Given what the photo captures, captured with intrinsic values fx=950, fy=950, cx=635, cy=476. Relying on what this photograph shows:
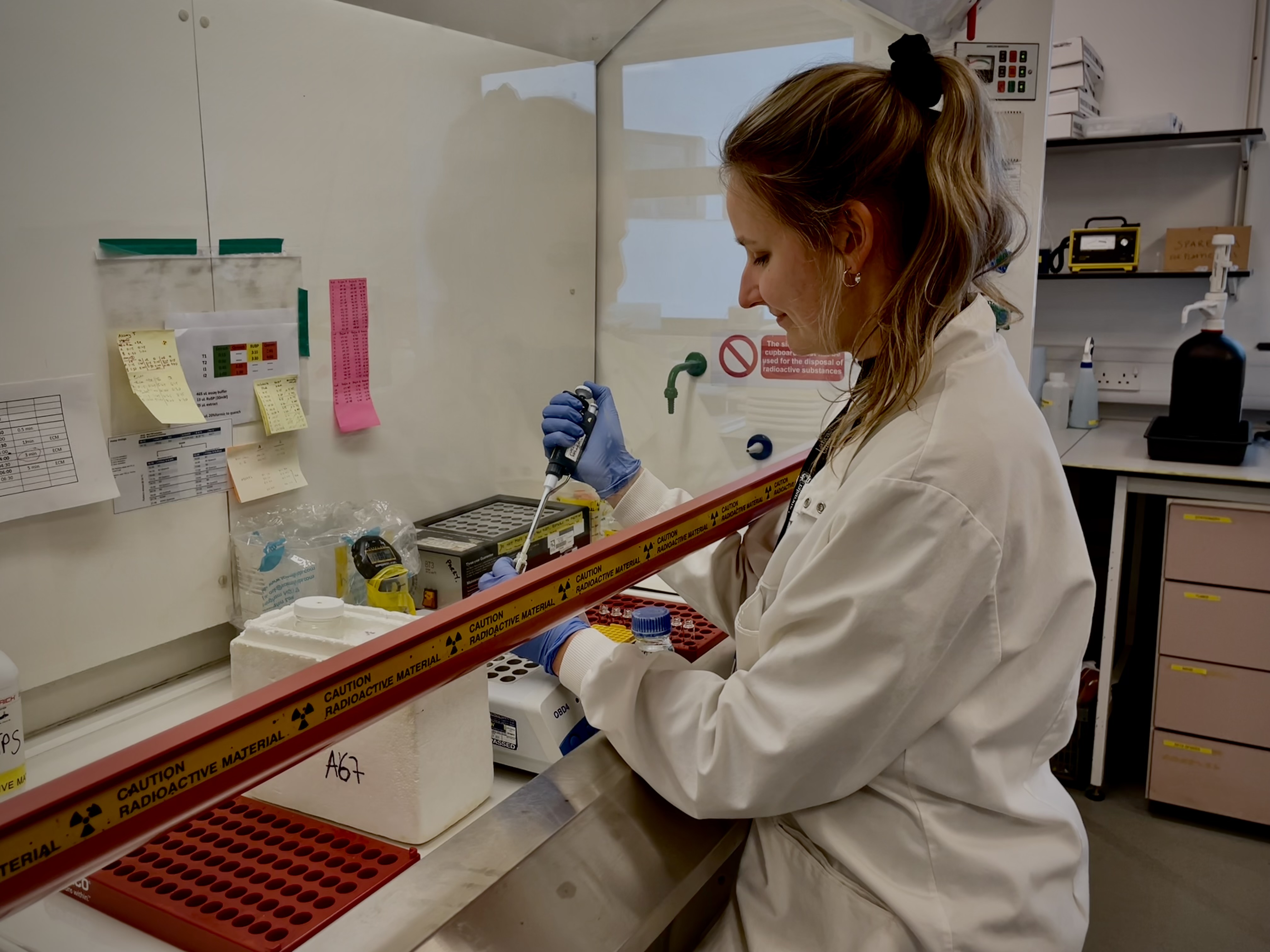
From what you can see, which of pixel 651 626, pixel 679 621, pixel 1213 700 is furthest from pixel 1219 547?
pixel 651 626

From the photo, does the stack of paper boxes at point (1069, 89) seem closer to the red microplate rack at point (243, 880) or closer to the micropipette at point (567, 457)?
the micropipette at point (567, 457)

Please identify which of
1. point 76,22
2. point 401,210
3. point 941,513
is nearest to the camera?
point 941,513

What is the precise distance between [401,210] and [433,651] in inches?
43.0

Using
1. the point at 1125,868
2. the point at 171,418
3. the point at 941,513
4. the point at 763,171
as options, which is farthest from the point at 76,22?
the point at 1125,868

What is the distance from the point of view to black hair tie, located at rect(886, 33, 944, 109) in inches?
34.8

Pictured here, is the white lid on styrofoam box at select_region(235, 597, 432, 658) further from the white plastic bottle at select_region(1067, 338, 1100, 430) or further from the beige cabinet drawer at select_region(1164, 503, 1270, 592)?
the white plastic bottle at select_region(1067, 338, 1100, 430)

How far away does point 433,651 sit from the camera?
687 mm

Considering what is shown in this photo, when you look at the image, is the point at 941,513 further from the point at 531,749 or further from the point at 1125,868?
the point at 1125,868

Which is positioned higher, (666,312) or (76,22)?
(76,22)

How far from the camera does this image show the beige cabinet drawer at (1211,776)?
247 centimetres

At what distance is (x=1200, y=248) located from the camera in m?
3.17

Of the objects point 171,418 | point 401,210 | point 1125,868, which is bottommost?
point 1125,868

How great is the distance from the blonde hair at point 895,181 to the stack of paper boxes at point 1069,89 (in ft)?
8.45

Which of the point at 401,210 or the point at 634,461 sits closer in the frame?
the point at 634,461
